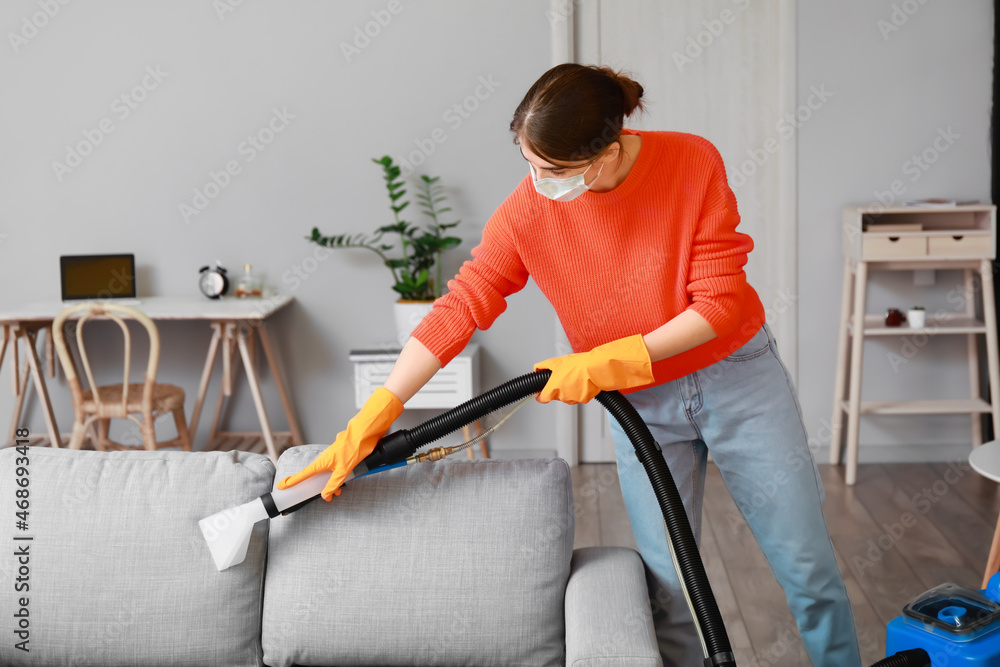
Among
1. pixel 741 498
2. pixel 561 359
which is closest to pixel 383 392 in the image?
pixel 561 359

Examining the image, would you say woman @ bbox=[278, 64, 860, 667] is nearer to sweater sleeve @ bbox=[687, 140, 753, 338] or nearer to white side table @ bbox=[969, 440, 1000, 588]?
sweater sleeve @ bbox=[687, 140, 753, 338]

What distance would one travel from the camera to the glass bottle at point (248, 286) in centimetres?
349

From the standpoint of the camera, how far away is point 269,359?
11.3ft

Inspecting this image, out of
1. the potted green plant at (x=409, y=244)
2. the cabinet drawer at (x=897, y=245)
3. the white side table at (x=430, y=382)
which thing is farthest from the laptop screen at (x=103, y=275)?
the cabinet drawer at (x=897, y=245)

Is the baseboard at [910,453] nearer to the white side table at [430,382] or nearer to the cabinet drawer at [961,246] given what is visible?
the cabinet drawer at [961,246]

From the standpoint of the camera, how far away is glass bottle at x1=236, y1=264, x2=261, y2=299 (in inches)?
137

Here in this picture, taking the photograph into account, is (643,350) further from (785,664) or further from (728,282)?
(785,664)

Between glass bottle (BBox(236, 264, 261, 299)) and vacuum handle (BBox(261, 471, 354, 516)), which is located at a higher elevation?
glass bottle (BBox(236, 264, 261, 299))

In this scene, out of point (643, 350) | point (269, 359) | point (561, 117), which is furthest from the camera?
point (269, 359)

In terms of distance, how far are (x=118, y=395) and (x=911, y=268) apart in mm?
3005

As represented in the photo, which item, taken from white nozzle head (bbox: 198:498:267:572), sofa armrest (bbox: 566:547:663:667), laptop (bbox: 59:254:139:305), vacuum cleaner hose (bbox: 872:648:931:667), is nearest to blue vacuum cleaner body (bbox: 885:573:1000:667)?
vacuum cleaner hose (bbox: 872:648:931:667)

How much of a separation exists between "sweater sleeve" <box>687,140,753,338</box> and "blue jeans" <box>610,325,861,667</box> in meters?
0.14

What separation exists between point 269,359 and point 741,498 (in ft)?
7.68

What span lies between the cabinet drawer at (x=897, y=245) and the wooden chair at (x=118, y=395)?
2.58 metres
